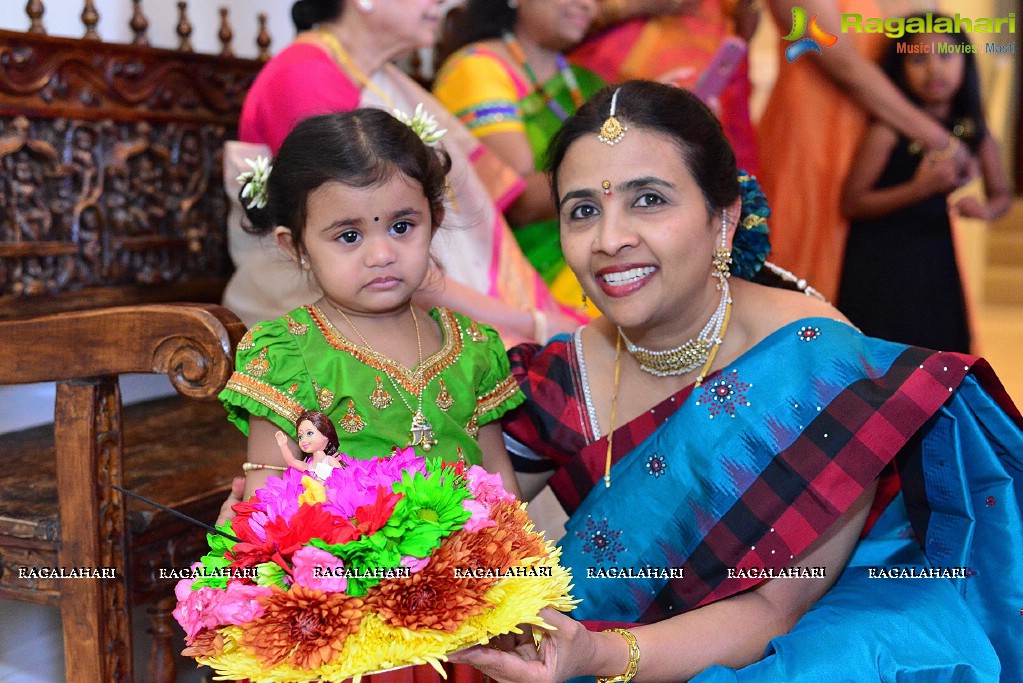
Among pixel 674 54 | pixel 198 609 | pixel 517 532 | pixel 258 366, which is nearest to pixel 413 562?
pixel 517 532

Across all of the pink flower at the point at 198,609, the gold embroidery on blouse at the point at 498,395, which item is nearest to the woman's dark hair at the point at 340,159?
the gold embroidery on blouse at the point at 498,395

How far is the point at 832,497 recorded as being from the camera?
1.54 meters

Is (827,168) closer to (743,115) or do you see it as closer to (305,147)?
(743,115)

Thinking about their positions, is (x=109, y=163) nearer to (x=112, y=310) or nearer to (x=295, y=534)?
(x=112, y=310)

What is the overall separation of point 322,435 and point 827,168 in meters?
2.27

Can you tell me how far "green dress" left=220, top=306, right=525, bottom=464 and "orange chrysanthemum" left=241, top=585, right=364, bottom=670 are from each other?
1.42 ft

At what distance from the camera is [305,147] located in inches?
63.6

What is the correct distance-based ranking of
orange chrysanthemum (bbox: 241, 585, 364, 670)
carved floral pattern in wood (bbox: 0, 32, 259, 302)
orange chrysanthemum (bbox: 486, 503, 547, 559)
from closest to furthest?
orange chrysanthemum (bbox: 241, 585, 364, 670)
orange chrysanthemum (bbox: 486, 503, 547, 559)
carved floral pattern in wood (bbox: 0, 32, 259, 302)

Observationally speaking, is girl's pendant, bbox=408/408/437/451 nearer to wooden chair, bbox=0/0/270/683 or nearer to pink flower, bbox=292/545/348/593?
wooden chair, bbox=0/0/270/683

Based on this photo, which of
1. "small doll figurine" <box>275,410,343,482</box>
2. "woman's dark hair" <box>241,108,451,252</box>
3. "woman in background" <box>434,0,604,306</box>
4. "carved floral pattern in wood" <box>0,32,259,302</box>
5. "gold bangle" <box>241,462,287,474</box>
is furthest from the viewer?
"woman in background" <box>434,0,604,306</box>

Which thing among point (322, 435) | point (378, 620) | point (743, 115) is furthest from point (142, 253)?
point (743, 115)

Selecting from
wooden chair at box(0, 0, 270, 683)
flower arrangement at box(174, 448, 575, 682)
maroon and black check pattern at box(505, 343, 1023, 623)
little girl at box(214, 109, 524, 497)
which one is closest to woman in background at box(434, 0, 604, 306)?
wooden chair at box(0, 0, 270, 683)

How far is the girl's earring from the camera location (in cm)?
171

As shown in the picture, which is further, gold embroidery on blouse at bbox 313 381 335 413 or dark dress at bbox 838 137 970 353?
dark dress at bbox 838 137 970 353
